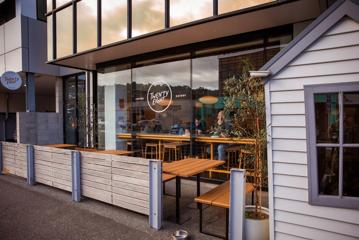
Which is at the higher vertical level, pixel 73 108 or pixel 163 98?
pixel 163 98

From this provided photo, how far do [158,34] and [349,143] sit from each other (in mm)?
4535

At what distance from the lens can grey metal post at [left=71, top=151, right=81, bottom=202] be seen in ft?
17.1

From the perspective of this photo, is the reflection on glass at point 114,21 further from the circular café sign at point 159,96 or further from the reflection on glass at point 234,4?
the reflection on glass at point 234,4

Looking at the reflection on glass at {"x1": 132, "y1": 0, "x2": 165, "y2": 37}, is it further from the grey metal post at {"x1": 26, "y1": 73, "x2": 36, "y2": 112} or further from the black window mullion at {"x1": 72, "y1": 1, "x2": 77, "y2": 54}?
the grey metal post at {"x1": 26, "y1": 73, "x2": 36, "y2": 112}

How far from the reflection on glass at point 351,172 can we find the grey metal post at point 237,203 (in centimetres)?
112

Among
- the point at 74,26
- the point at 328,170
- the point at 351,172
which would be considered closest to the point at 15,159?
the point at 74,26

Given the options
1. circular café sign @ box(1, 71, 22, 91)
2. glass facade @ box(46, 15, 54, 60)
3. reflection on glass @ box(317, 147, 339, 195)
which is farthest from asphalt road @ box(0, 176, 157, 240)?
circular café sign @ box(1, 71, 22, 91)

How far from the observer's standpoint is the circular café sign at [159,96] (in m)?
7.71

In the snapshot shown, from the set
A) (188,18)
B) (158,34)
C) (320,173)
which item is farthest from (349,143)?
(158,34)

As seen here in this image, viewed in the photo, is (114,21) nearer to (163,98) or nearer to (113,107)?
(163,98)

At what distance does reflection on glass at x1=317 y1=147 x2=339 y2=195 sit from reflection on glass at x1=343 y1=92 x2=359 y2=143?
0.20m

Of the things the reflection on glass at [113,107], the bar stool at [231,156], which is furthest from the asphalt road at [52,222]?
the reflection on glass at [113,107]

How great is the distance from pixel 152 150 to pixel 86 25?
14.2 feet

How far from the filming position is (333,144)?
2855 millimetres
